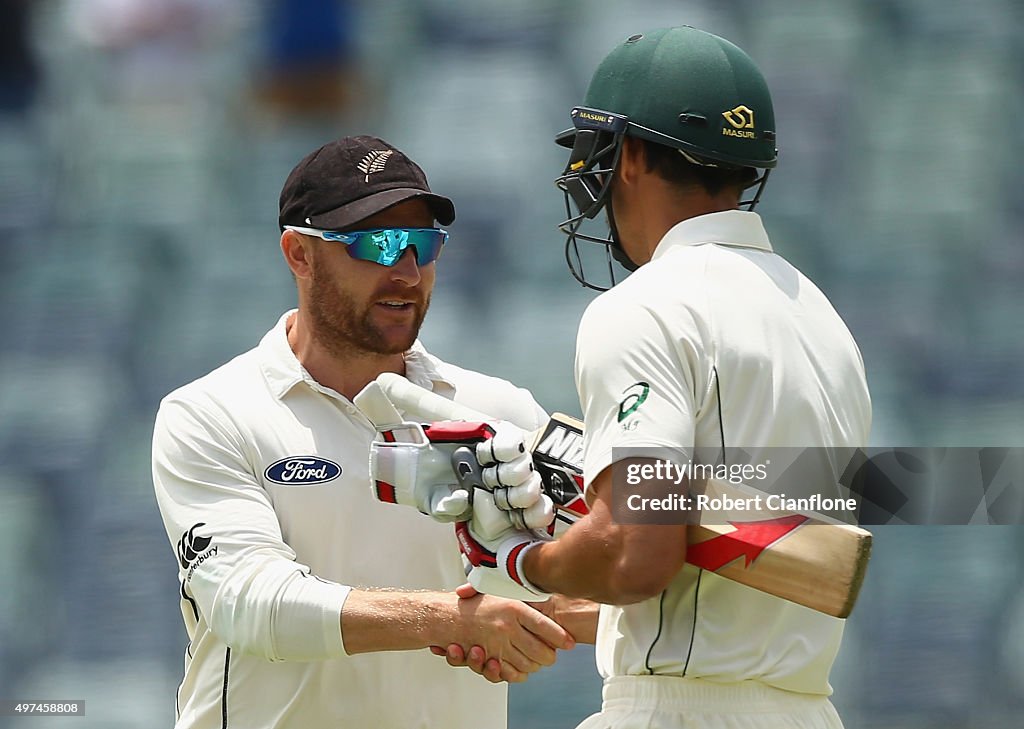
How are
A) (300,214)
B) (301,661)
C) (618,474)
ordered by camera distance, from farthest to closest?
(300,214) → (301,661) → (618,474)

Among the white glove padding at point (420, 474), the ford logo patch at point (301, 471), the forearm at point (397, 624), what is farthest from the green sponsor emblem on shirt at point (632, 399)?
the ford logo patch at point (301, 471)

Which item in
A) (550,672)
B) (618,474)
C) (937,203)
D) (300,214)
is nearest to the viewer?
(618,474)

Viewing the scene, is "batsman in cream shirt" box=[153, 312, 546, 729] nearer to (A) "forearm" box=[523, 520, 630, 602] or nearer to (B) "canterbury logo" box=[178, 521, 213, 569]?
(B) "canterbury logo" box=[178, 521, 213, 569]

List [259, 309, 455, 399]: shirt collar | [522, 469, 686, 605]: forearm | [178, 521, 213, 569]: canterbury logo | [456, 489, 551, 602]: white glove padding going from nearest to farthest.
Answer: [522, 469, 686, 605]: forearm, [456, 489, 551, 602]: white glove padding, [178, 521, 213, 569]: canterbury logo, [259, 309, 455, 399]: shirt collar

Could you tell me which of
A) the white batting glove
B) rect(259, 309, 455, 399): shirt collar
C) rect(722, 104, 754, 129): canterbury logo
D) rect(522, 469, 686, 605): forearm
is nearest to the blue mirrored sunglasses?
rect(259, 309, 455, 399): shirt collar

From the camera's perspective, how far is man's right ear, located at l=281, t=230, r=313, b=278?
8.41ft

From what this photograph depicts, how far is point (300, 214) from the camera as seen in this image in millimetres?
2557

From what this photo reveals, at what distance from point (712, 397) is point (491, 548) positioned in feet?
1.22

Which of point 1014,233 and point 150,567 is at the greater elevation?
point 1014,233

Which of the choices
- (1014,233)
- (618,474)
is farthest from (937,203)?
(618,474)

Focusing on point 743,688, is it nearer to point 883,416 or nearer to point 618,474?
point 618,474

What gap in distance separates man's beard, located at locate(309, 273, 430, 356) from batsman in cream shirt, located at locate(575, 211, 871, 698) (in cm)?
85

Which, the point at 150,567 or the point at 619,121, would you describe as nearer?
the point at 619,121

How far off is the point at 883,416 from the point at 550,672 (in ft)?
3.37
